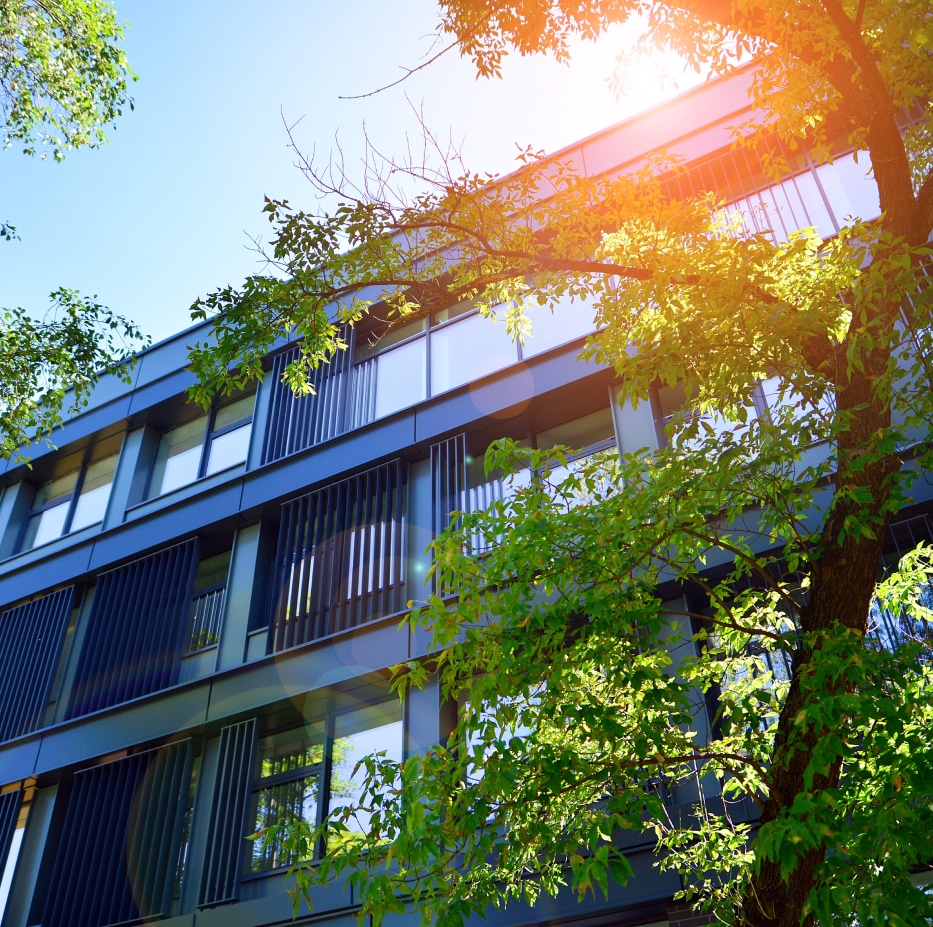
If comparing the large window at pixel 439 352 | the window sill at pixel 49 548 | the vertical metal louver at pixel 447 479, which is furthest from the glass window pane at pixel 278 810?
the window sill at pixel 49 548

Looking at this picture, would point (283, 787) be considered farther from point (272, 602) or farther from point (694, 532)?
point (694, 532)

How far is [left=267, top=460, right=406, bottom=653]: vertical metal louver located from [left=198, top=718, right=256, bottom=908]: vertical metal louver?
128 cm

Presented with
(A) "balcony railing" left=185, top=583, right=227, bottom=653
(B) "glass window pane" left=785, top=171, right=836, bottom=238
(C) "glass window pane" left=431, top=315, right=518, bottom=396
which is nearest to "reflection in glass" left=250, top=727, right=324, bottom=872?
(A) "balcony railing" left=185, top=583, right=227, bottom=653

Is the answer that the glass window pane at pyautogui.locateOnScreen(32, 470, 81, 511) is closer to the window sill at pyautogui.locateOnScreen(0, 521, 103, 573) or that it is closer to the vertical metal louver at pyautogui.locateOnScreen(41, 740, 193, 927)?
the window sill at pyautogui.locateOnScreen(0, 521, 103, 573)

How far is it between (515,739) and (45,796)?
11.2 metres

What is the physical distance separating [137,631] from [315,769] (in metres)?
4.33

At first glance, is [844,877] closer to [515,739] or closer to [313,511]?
[515,739]

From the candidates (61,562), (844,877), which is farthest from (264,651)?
(844,877)

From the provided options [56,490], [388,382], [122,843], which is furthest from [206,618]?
[56,490]

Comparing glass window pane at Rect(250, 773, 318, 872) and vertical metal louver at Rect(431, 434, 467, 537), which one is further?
vertical metal louver at Rect(431, 434, 467, 537)

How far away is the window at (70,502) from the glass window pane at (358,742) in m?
7.61

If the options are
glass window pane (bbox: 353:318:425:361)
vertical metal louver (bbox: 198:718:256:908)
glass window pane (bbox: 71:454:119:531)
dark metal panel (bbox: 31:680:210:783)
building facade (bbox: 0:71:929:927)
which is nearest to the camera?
vertical metal louver (bbox: 198:718:256:908)

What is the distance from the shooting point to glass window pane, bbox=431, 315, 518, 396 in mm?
13688

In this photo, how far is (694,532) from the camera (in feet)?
18.5
